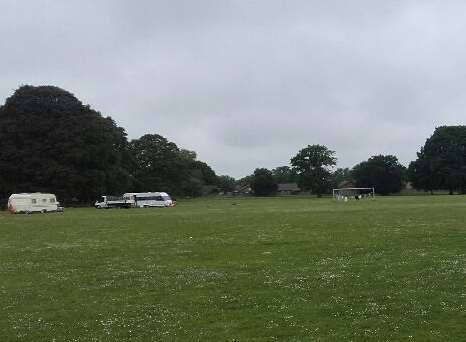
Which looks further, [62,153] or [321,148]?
[321,148]

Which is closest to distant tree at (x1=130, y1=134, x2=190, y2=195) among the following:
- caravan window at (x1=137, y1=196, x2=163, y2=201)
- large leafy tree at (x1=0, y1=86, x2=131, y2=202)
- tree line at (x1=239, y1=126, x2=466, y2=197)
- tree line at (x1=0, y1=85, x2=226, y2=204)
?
caravan window at (x1=137, y1=196, x2=163, y2=201)

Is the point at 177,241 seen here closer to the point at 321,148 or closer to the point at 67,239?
the point at 67,239

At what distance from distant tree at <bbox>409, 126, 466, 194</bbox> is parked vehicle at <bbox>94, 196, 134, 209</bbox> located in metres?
87.2

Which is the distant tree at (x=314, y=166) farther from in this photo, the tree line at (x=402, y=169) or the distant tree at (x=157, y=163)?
the distant tree at (x=157, y=163)

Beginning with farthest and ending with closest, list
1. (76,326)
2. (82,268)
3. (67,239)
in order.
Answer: (67,239) → (82,268) → (76,326)

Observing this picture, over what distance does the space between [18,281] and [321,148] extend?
166 metres

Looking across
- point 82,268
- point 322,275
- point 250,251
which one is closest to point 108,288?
point 82,268

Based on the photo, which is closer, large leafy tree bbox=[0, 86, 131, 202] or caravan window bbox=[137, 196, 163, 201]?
large leafy tree bbox=[0, 86, 131, 202]

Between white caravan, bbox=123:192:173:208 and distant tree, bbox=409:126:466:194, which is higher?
distant tree, bbox=409:126:466:194

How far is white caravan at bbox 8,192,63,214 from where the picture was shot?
255ft

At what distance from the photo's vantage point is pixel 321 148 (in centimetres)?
17912

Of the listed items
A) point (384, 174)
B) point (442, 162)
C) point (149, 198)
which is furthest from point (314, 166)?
point (149, 198)

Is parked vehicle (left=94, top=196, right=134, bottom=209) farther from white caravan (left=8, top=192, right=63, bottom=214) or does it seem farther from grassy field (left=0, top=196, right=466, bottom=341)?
grassy field (left=0, top=196, right=466, bottom=341)

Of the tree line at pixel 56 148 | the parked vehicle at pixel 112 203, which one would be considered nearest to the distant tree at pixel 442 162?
the tree line at pixel 56 148
